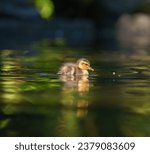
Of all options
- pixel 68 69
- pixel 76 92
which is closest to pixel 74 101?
pixel 76 92

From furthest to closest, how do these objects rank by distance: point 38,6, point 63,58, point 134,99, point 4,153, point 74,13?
point 74,13, point 38,6, point 63,58, point 134,99, point 4,153

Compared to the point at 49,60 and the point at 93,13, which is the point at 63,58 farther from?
the point at 93,13

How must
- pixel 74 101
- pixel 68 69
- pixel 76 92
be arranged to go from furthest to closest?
pixel 68 69 < pixel 76 92 < pixel 74 101

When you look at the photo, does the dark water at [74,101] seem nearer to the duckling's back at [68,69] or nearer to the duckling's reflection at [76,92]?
the duckling's reflection at [76,92]

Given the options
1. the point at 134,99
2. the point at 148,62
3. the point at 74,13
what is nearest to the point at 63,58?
the point at 148,62

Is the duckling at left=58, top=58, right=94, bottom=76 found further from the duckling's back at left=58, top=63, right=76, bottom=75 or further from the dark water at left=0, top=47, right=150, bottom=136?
the dark water at left=0, top=47, right=150, bottom=136

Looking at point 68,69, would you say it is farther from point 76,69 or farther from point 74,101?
point 74,101

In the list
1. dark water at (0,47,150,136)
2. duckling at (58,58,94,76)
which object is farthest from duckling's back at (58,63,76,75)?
dark water at (0,47,150,136)
